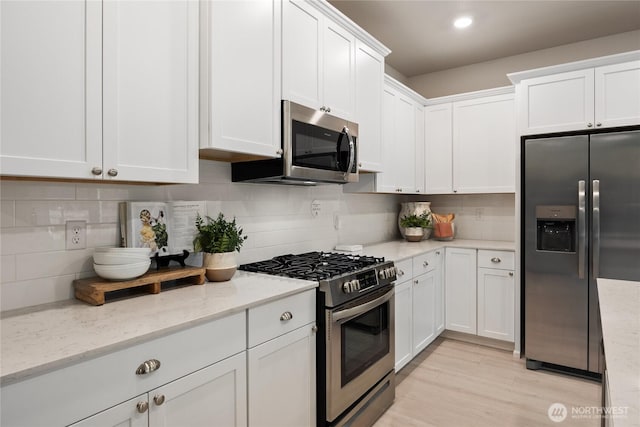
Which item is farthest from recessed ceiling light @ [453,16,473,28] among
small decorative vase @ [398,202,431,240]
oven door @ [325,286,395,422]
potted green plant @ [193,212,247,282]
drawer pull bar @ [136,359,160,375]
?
drawer pull bar @ [136,359,160,375]

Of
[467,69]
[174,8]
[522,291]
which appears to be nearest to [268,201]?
[174,8]

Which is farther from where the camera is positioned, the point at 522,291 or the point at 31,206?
the point at 522,291

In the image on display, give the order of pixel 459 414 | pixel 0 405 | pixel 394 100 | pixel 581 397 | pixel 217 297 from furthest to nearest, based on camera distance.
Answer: pixel 394 100, pixel 581 397, pixel 459 414, pixel 217 297, pixel 0 405

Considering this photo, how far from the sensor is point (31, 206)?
1.44m

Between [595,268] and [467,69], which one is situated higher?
[467,69]

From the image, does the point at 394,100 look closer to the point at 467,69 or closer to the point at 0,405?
the point at 467,69

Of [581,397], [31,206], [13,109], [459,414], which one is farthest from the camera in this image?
[581,397]

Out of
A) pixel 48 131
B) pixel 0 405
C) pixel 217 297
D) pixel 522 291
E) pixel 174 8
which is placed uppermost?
pixel 174 8

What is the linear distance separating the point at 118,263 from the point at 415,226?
2.98 m

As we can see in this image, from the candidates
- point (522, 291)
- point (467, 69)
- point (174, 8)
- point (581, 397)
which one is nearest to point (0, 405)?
point (174, 8)

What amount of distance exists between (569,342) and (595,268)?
63 centimetres

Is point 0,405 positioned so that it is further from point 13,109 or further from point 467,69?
point 467,69

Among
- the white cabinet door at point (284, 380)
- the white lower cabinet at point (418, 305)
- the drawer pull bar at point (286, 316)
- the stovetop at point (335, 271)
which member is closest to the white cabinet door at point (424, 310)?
the white lower cabinet at point (418, 305)

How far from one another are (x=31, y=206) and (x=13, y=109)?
44 cm
